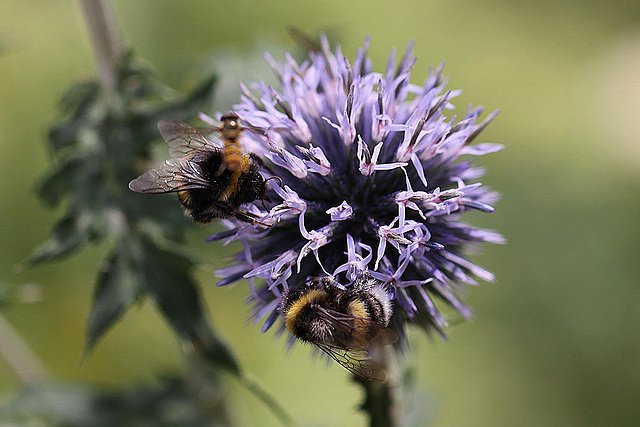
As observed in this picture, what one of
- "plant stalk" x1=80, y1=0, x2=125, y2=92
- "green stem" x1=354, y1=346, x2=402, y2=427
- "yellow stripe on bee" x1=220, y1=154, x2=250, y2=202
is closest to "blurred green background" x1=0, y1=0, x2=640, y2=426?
"plant stalk" x1=80, y1=0, x2=125, y2=92

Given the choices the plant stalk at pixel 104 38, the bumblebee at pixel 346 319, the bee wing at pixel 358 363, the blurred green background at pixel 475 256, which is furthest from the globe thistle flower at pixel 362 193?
the blurred green background at pixel 475 256

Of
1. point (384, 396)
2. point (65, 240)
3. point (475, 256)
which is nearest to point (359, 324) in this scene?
point (384, 396)

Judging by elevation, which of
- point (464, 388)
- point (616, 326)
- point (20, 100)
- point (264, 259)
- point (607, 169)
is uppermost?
point (264, 259)

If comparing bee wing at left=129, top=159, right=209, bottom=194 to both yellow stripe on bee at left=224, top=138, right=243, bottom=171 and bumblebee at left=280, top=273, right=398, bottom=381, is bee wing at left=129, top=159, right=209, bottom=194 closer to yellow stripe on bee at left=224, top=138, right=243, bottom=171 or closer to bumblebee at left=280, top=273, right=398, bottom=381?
yellow stripe on bee at left=224, top=138, right=243, bottom=171

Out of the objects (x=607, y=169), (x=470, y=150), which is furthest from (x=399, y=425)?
(x=607, y=169)

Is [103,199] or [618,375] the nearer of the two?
[103,199]

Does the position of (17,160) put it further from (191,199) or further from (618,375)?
(618,375)

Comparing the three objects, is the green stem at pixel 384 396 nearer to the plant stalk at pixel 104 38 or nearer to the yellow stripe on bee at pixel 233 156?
the yellow stripe on bee at pixel 233 156
